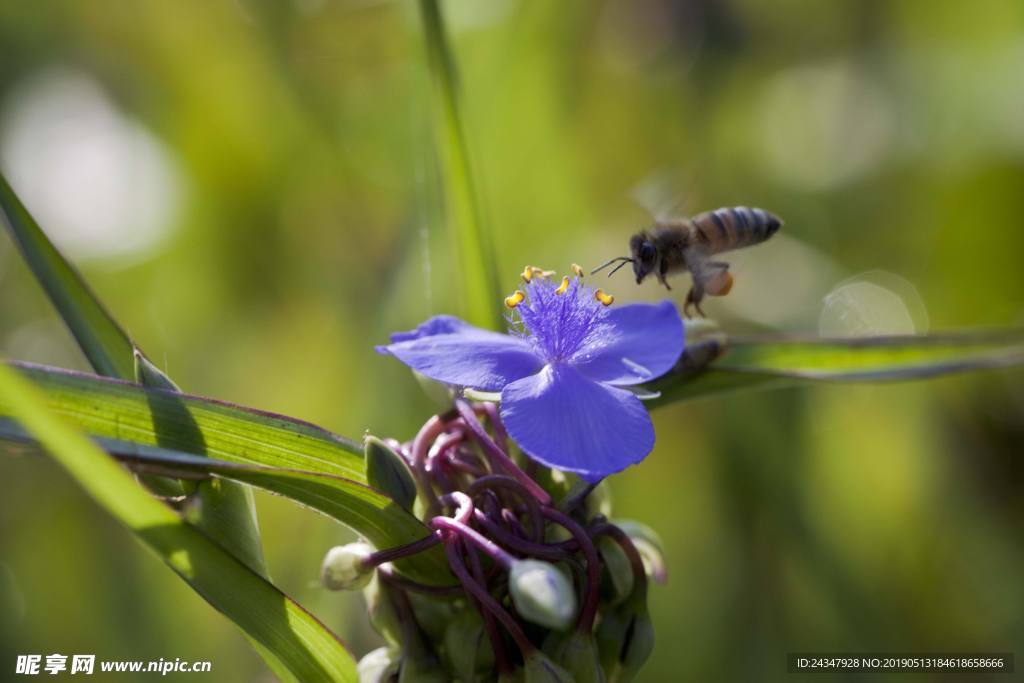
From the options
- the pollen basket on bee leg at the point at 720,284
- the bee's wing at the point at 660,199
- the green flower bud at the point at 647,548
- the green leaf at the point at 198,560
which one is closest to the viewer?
the green leaf at the point at 198,560

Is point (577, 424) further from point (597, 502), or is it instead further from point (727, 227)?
point (727, 227)

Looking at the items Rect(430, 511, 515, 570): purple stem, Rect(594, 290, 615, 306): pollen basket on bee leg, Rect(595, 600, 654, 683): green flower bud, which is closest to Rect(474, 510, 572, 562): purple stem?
Rect(430, 511, 515, 570): purple stem

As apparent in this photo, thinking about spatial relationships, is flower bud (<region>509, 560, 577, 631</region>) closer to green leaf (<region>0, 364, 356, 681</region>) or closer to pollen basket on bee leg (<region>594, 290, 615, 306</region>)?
green leaf (<region>0, 364, 356, 681</region>)

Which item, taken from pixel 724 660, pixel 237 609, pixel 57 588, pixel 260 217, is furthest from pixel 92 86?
pixel 724 660

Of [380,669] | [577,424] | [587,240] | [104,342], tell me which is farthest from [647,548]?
[587,240]

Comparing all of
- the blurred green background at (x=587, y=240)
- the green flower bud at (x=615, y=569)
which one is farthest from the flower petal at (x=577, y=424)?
the blurred green background at (x=587, y=240)

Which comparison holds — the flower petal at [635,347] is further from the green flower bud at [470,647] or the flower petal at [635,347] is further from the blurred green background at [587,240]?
the blurred green background at [587,240]
